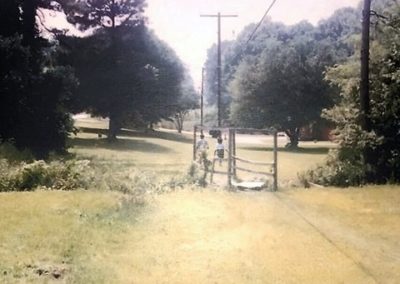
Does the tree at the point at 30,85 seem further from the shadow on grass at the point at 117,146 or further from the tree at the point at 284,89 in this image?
the tree at the point at 284,89

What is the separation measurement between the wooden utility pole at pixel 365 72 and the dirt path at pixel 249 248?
7.30 m

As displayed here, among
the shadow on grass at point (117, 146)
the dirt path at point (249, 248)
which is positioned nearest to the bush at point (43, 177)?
the dirt path at point (249, 248)

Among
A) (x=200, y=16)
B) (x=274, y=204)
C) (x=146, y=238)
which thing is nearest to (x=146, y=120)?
(x=200, y=16)

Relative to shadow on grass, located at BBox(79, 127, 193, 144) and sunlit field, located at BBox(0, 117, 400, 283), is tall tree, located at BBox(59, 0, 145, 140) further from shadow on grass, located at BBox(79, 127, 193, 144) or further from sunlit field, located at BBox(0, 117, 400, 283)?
sunlit field, located at BBox(0, 117, 400, 283)

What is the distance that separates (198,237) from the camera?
11.2m

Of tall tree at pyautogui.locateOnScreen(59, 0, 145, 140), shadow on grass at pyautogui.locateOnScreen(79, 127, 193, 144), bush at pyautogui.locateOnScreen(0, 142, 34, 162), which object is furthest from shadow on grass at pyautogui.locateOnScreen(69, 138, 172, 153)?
bush at pyautogui.locateOnScreen(0, 142, 34, 162)

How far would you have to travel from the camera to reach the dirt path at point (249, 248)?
855 cm

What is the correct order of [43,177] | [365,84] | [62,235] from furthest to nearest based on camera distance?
1. [365,84]
2. [43,177]
3. [62,235]

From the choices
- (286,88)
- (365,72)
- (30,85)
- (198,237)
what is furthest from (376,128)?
(286,88)

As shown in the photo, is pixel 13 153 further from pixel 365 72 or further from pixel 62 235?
pixel 365 72

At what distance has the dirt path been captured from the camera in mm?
8555

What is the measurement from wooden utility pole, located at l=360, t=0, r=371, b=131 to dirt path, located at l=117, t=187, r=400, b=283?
730cm

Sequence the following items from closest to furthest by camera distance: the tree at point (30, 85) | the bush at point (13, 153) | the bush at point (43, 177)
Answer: the bush at point (43, 177) < the bush at point (13, 153) < the tree at point (30, 85)

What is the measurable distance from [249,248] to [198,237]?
55.3 inches
